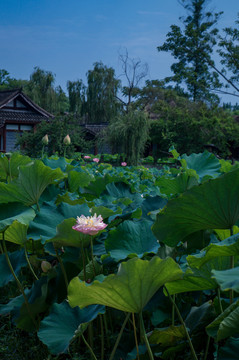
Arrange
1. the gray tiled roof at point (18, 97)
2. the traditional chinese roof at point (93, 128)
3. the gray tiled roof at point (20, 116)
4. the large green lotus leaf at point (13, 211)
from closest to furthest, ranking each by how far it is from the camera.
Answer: the large green lotus leaf at point (13, 211)
the gray tiled roof at point (20, 116)
the gray tiled roof at point (18, 97)
the traditional chinese roof at point (93, 128)

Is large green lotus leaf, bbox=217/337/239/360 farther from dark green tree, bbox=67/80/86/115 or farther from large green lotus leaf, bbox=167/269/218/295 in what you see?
dark green tree, bbox=67/80/86/115

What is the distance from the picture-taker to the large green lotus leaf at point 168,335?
85 centimetres

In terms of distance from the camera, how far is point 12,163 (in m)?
1.81

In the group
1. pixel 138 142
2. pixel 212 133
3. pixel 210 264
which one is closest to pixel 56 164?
pixel 210 264

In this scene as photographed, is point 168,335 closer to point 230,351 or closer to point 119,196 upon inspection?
point 230,351

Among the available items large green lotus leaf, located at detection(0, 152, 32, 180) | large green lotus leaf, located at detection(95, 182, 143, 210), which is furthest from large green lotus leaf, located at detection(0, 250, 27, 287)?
large green lotus leaf, located at detection(0, 152, 32, 180)

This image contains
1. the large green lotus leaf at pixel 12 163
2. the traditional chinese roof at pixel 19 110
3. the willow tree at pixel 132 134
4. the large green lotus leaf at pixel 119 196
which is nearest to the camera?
the large green lotus leaf at pixel 119 196

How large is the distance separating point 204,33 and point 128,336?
21.6 metres

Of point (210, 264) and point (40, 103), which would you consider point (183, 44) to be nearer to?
point (40, 103)

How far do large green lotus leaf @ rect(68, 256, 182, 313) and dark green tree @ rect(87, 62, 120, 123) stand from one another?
25.2m

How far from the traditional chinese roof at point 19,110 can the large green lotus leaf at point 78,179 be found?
742 inches

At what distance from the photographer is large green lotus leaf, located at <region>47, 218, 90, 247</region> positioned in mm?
915

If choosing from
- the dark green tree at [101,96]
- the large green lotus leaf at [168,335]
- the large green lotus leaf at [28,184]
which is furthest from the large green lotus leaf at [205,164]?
the dark green tree at [101,96]

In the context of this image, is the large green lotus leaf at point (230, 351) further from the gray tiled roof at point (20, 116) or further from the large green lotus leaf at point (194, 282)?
the gray tiled roof at point (20, 116)
